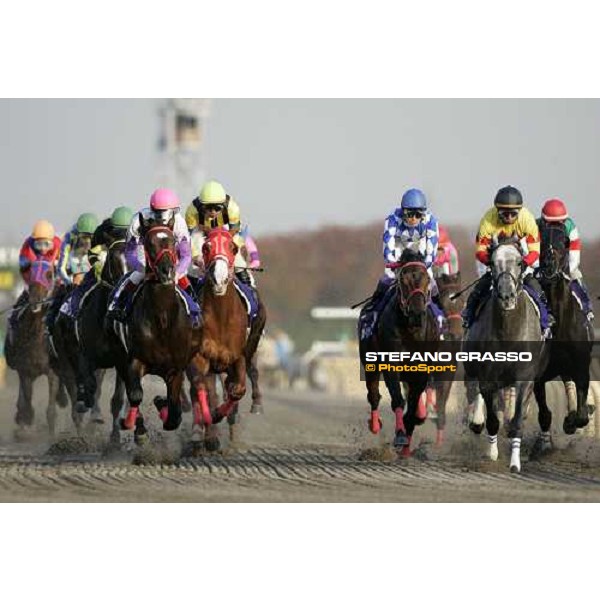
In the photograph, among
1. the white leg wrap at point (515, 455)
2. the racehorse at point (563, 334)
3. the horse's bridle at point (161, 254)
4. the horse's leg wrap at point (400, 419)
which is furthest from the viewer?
the racehorse at point (563, 334)

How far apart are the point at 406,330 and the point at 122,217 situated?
12.7 ft

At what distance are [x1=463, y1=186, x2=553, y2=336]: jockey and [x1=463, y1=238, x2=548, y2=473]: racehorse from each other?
0.22 m

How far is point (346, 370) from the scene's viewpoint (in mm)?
36281

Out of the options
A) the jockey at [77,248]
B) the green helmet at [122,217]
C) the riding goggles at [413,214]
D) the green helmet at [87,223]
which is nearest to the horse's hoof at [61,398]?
the jockey at [77,248]

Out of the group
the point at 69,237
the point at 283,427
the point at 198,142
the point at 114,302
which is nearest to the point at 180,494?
the point at 114,302

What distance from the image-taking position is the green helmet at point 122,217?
2095cm

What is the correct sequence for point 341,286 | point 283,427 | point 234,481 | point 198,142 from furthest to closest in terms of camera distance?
point 198,142 < point 341,286 < point 283,427 < point 234,481

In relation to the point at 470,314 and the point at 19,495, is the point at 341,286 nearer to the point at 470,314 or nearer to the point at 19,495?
the point at 470,314

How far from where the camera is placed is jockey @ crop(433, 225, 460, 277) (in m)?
22.0

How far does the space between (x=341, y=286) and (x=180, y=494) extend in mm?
18741

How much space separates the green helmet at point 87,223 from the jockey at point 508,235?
545cm

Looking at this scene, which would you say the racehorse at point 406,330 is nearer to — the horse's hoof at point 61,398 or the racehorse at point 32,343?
the racehorse at point 32,343

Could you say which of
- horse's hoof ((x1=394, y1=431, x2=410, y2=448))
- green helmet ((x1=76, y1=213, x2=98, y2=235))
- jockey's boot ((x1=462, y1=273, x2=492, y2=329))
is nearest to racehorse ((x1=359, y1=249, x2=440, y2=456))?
horse's hoof ((x1=394, y1=431, x2=410, y2=448))

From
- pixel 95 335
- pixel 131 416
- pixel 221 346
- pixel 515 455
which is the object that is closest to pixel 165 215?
pixel 221 346
